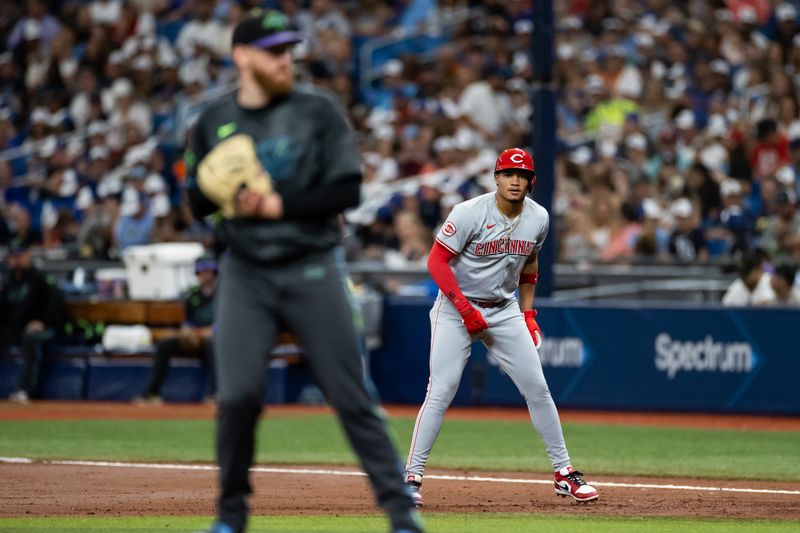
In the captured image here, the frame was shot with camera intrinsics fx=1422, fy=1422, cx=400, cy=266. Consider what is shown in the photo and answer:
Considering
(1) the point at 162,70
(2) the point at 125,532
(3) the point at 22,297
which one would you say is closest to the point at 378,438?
(2) the point at 125,532

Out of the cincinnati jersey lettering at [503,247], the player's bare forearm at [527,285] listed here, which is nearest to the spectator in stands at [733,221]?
the player's bare forearm at [527,285]

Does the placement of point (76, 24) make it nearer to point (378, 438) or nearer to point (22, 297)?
point (22, 297)

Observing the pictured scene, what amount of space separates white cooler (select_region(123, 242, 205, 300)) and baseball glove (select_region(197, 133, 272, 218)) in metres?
11.8

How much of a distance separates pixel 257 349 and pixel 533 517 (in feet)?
9.34

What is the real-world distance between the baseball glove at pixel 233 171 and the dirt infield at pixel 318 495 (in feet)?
9.23

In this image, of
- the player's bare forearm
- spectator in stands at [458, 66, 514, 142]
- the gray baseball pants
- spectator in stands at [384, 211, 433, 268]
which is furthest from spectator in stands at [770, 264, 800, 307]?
the gray baseball pants

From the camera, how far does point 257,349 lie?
5.58 meters

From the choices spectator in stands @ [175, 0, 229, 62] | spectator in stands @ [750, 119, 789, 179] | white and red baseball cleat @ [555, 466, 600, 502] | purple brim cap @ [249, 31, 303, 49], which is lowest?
white and red baseball cleat @ [555, 466, 600, 502]

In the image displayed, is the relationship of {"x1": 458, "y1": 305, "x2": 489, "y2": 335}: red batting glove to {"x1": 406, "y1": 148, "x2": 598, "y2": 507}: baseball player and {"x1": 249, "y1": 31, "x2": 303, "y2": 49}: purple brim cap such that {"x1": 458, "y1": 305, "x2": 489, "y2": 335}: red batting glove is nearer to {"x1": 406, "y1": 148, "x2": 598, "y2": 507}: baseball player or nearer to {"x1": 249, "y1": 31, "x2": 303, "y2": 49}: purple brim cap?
{"x1": 406, "y1": 148, "x2": 598, "y2": 507}: baseball player

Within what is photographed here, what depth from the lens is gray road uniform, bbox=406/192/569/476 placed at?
8.66 metres

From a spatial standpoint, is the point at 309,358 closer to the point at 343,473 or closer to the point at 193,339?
the point at 343,473

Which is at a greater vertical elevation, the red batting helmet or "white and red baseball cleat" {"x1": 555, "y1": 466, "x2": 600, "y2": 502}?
the red batting helmet

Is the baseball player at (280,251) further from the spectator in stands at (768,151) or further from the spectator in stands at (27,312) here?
the spectator in stands at (768,151)

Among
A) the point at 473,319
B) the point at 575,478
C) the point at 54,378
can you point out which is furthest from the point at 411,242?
the point at 575,478
